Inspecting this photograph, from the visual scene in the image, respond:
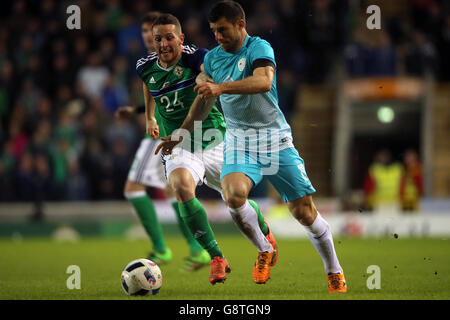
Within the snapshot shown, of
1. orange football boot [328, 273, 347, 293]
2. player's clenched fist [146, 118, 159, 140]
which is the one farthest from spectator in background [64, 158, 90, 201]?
orange football boot [328, 273, 347, 293]

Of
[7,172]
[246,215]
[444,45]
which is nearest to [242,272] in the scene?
[246,215]

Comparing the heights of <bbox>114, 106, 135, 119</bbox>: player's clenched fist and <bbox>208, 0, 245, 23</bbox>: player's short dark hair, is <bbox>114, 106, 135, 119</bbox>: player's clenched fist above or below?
below

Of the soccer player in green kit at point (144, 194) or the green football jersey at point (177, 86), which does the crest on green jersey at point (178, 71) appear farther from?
the soccer player in green kit at point (144, 194)

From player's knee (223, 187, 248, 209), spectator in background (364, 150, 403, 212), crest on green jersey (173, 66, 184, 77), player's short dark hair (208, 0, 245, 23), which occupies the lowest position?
spectator in background (364, 150, 403, 212)

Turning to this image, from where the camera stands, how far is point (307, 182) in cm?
550

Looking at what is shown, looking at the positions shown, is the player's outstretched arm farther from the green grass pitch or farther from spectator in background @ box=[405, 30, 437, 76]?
spectator in background @ box=[405, 30, 437, 76]

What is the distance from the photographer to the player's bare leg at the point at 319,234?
5480 millimetres

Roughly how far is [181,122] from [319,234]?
173 centimetres

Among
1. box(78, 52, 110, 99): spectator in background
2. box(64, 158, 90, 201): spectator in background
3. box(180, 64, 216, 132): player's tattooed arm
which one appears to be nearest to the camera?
box(180, 64, 216, 132): player's tattooed arm

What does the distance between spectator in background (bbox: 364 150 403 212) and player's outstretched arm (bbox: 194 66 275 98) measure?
349 inches

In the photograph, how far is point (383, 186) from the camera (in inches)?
538

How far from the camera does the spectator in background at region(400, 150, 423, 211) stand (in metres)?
13.3
